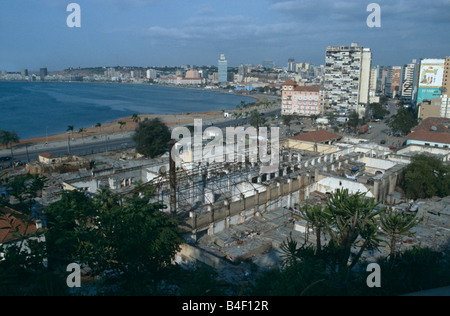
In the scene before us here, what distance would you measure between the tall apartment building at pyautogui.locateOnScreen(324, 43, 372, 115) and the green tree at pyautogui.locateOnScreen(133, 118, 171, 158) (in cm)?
2897

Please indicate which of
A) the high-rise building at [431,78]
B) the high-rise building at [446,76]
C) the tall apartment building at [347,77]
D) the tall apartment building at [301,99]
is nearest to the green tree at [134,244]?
the tall apartment building at [301,99]

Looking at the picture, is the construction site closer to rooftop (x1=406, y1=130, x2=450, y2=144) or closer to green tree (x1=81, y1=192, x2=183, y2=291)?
green tree (x1=81, y1=192, x2=183, y2=291)

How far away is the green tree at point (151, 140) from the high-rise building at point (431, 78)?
104 ft

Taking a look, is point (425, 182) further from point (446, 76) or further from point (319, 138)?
point (446, 76)

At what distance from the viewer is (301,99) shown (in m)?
44.7

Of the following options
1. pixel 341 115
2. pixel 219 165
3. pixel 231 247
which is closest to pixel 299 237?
pixel 231 247

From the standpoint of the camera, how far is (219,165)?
41.2 ft

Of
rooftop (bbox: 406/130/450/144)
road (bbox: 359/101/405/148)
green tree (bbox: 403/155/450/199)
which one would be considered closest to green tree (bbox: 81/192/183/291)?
green tree (bbox: 403/155/450/199)

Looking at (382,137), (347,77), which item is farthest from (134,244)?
(347,77)

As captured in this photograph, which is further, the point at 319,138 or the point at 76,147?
the point at 76,147

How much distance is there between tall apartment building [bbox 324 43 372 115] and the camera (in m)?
41.9

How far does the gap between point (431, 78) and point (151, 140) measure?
34005mm

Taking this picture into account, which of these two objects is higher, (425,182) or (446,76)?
(446,76)

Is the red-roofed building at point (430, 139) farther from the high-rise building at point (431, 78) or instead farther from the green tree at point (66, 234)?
the high-rise building at point (431, 78)
